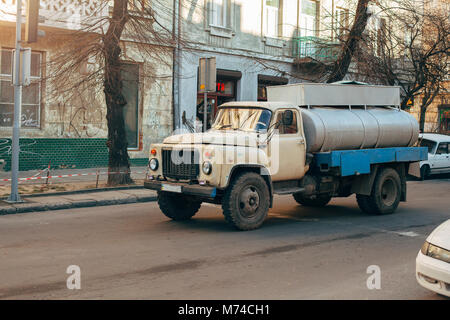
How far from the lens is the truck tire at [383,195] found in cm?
1176

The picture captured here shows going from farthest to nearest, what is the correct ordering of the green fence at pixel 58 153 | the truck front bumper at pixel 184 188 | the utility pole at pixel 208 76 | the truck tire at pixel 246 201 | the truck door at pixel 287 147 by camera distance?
1. the green fence at pixel 58 153
2. the utility pole at pixel 208 76
3. the truck door at pixel 287 147
4. the truck tire at pixel 246 201
5. the truck front bumper at pixel 184 188

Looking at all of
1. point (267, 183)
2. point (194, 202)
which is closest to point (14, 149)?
point (194, 202)

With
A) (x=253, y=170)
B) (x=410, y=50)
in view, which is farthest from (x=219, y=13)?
(x=253, y=170)

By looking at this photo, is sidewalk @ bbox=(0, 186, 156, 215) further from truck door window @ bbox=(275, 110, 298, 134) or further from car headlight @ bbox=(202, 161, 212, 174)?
truck door window @ bbox=(275, 110, 298, 134)

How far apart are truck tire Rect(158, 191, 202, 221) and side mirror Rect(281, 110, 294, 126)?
86.9 inches

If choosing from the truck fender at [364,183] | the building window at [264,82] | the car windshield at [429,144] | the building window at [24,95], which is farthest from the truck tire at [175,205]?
the building window at [264,82]

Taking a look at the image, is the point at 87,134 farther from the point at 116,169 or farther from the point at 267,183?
the point at 267,183

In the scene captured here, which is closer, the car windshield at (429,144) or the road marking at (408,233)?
the road marking at (408,233)

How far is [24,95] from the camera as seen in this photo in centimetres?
1789

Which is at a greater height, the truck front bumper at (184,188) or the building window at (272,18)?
the building window at (272,18)

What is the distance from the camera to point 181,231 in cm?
965

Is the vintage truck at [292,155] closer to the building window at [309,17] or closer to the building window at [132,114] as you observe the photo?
the building window at [132,114]

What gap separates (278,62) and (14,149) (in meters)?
15.1

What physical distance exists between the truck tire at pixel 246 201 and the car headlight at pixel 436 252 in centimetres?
410
